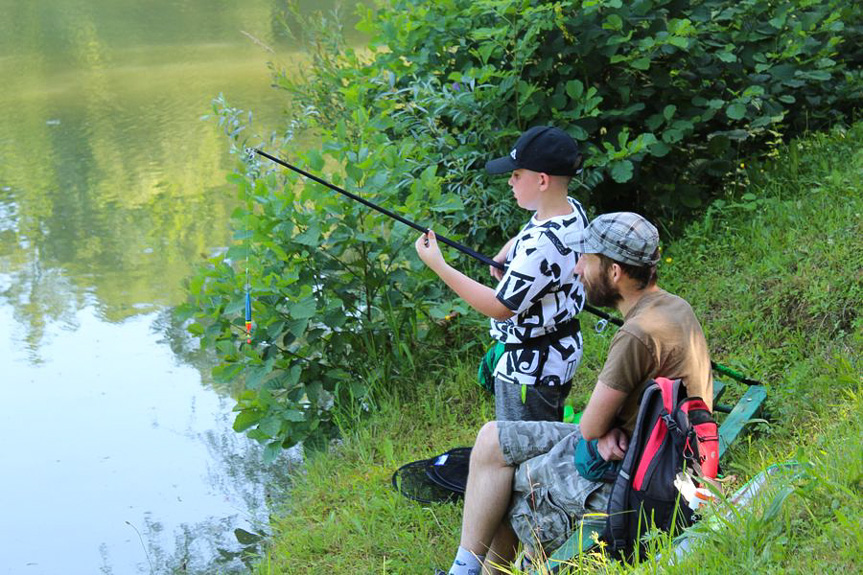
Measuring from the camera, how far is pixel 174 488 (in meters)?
4.72

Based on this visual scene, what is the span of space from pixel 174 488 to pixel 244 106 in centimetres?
648

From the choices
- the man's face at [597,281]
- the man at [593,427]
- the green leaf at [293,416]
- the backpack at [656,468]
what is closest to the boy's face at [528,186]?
the man at [593,427]

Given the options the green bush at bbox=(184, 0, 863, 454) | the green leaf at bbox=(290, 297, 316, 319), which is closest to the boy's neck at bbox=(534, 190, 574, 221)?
the green bush at bbox=(184, 0, 863, 454)

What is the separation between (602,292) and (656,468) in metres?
0.54

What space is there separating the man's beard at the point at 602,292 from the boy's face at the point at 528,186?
378mm

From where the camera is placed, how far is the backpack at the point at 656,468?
2.46 meters

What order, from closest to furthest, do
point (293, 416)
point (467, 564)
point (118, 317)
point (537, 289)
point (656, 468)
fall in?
1. point (656, 468)
2. point (467, 564)
3. point (537, 289)
4. point (293, 416)
5. point (118, 317)

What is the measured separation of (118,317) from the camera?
6574mm

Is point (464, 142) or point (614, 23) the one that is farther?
point (464, 142)

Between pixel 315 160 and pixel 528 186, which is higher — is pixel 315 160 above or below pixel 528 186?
below

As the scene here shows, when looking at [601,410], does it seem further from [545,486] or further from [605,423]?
[545,486]

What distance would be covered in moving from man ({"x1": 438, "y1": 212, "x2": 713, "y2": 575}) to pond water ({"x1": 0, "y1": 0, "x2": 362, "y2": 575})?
1.55 meters

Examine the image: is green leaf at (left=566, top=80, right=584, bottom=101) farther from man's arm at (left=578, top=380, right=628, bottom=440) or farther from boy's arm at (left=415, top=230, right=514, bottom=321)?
man's arm at (left=578, top=380, right=628, bottom=440)

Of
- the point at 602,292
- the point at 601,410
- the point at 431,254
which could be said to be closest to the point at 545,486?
the point at 601,410
